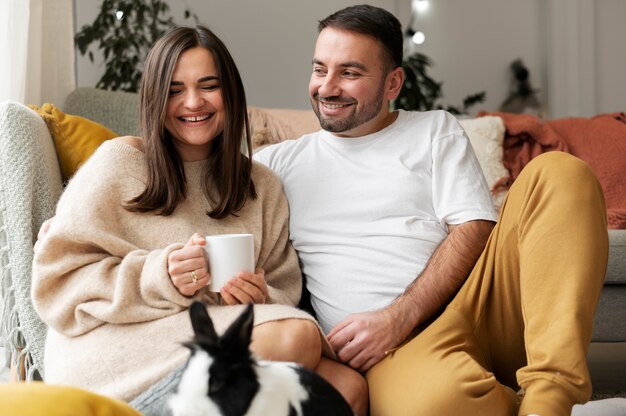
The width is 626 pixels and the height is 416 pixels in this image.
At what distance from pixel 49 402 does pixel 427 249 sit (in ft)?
3.25

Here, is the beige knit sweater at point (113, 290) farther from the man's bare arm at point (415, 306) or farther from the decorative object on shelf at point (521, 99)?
the decorative object on shelf at point (521, 99)

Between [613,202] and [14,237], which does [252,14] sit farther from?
[14,237]

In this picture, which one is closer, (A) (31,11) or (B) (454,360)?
(B) (454,360)

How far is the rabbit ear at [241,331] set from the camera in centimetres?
86

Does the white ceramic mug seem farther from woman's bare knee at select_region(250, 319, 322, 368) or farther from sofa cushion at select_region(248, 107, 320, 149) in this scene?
sofa cushion at select_region(248, 107, 320, 149)

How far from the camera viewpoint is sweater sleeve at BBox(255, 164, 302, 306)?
5.39 feet

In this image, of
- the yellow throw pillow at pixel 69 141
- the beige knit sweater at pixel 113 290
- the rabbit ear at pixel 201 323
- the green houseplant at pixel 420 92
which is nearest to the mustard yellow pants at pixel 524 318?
the beige knit sweater at pixel 113 290

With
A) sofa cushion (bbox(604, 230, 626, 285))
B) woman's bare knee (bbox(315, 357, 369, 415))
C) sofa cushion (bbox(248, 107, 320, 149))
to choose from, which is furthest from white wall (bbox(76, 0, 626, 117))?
woman's bare knee (bbox(315, 357, 369, 415))

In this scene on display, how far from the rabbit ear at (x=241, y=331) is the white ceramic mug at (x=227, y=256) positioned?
401mm

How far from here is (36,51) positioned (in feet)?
7.54

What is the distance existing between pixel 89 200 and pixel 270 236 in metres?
0.39

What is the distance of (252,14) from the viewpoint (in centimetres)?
422

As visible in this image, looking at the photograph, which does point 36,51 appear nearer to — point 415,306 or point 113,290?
point 113,290

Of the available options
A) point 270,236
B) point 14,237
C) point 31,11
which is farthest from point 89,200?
point 31,11
